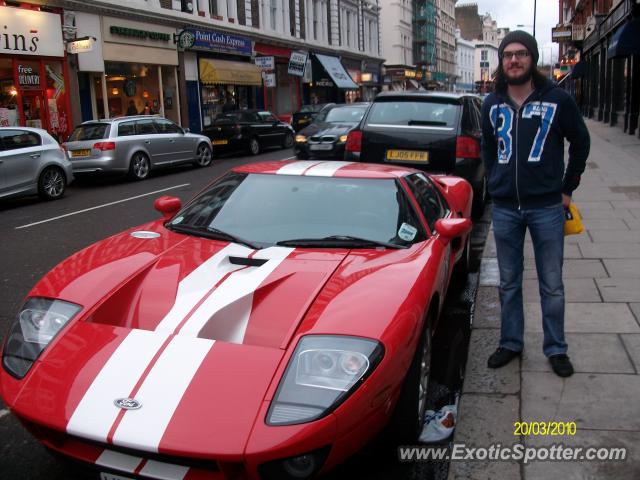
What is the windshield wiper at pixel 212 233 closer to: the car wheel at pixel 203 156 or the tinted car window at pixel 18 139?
the tinted car window at pixel 18 139

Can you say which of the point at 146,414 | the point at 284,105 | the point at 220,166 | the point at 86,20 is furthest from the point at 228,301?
the point at 284,105

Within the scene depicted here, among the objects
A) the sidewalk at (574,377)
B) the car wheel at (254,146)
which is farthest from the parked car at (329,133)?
the sidewalk at (574,377)

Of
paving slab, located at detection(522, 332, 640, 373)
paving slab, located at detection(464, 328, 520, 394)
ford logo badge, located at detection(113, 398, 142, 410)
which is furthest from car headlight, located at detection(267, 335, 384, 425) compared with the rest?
paving slab, located at detection(522, 332, 640, 373)

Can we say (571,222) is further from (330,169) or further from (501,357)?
(330,169)

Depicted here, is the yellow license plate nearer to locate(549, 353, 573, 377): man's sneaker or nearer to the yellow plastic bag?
the yellow plastic bag

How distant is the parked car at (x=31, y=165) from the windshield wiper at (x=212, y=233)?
8881 mm

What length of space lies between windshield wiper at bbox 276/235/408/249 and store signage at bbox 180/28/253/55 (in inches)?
918

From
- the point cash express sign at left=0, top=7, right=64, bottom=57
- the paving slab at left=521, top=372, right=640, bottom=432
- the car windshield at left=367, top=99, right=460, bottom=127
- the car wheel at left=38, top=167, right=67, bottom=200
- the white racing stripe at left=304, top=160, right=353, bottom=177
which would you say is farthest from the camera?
the point cash express sign at left=0, top=7, right=64, bottom=57

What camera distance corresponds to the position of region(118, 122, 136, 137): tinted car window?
50.1 ft

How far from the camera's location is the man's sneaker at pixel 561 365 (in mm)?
3717

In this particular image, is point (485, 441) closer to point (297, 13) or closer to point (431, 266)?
point (431, 266)

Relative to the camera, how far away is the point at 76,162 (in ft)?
48.6

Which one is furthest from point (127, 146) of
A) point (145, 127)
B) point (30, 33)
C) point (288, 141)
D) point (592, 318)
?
point (592, 318)

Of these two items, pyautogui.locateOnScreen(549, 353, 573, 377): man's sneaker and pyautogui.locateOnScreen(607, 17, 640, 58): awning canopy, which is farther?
pyautogui.locateOnScreen(607, 17, 640, 58): awning canopy
